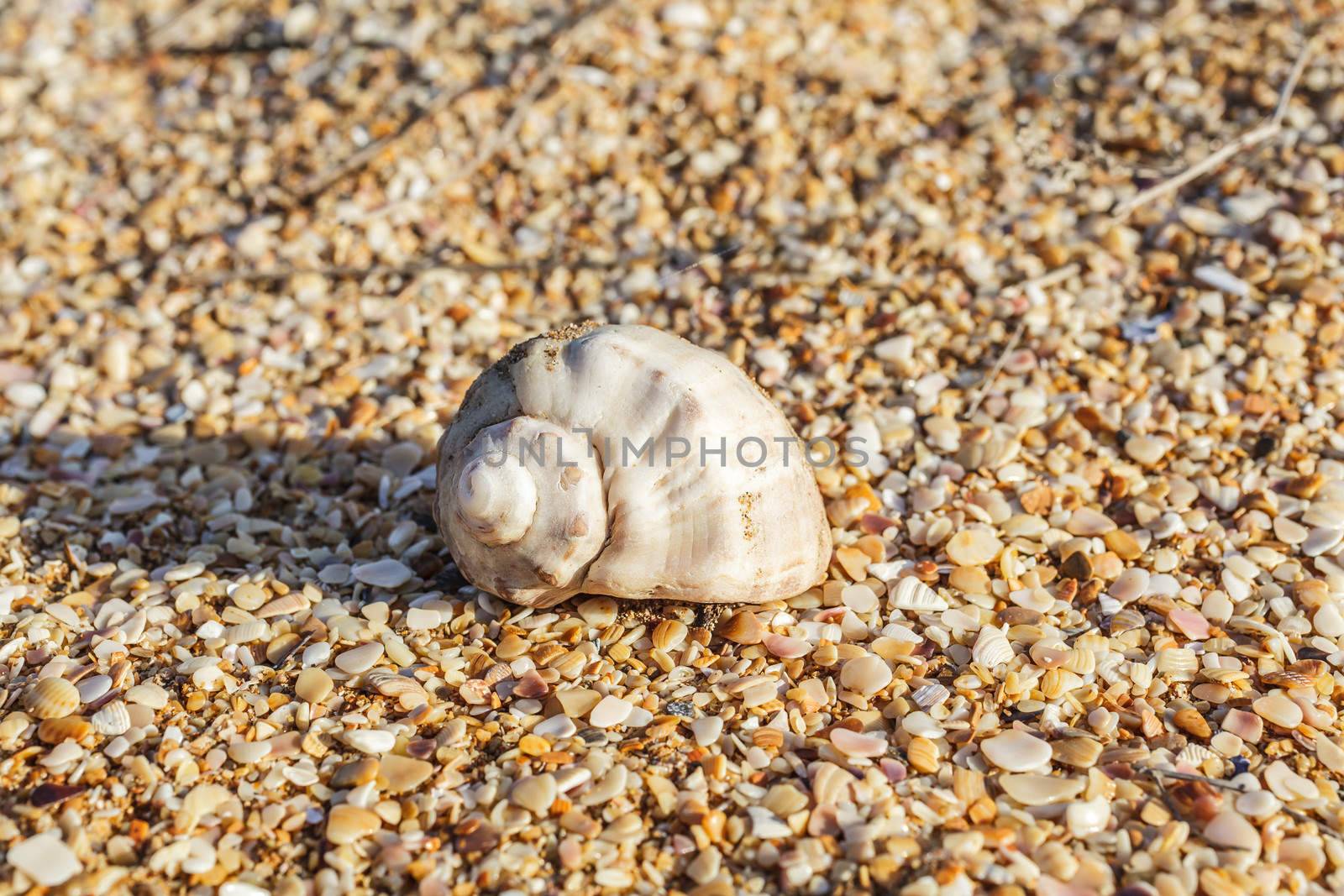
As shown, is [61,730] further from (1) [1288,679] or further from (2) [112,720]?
(1) [1288,679]

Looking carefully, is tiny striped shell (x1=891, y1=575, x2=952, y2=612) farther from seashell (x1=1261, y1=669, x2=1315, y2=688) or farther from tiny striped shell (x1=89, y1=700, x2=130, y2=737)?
tiny striped shell (x1=89, y1=700, x2=130, y2=737)

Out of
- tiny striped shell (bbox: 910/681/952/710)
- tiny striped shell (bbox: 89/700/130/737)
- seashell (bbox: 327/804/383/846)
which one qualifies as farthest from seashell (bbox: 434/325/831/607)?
tiny striped shell (bbox: 89/700/130/737)

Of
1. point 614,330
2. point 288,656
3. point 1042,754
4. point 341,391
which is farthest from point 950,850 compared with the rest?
point 341,391

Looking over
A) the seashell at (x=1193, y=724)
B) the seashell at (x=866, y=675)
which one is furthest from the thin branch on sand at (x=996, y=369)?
the seashell at (x=1193, y=724)

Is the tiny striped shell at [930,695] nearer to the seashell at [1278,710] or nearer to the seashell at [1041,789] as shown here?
the seashell at [1041,789]

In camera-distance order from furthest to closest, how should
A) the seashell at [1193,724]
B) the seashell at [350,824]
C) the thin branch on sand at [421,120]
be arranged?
the thin branch on sand at [421,120]
the seashell at [1193,724]
the seashell at [350,824]

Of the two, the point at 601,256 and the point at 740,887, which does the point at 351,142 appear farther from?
the point at 740,887
